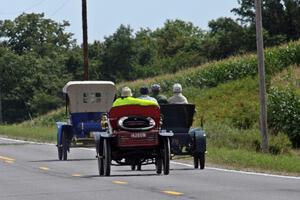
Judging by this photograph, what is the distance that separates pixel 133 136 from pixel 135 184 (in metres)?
2.20


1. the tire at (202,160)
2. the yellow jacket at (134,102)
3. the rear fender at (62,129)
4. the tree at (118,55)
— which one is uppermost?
the tree at (118,55)

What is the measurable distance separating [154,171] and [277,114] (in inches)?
766

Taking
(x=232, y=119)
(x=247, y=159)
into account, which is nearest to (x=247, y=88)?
(x=232, y=119)

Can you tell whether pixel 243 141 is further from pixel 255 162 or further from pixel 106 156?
pixel 106 156

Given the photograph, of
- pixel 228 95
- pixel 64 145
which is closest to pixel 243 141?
pixel 64 145

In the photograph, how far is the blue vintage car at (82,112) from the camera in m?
26.5

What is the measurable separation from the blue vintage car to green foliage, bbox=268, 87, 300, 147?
423 inches

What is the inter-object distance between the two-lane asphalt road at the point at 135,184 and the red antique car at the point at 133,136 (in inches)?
20.2

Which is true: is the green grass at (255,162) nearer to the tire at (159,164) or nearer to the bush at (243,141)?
the tire at (159,164)

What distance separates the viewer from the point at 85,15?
46.5m

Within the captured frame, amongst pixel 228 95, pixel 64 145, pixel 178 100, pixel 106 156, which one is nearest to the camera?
pixel 106 156

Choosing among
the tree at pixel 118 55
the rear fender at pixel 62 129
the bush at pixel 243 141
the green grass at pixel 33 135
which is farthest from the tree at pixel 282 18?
the rear fender at pixel 62 129

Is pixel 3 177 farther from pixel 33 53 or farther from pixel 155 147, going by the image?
pixel 33 53

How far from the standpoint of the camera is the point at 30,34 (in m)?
104
